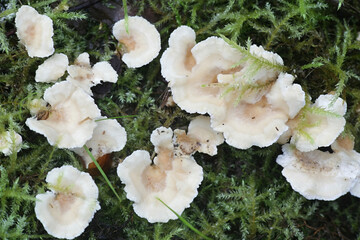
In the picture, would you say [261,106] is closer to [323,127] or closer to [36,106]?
[323,127]

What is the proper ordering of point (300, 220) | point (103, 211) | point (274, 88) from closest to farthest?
point (274, 88)
point (103, 211)
point (300, 220)

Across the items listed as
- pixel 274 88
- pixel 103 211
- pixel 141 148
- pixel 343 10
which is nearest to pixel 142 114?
pixel 141 148

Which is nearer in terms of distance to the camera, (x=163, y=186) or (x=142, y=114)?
(x=163, y=186)

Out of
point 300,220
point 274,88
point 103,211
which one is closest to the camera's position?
point 274,88

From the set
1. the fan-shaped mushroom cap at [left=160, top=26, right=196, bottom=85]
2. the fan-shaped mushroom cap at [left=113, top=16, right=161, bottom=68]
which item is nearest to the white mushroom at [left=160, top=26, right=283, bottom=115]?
the fan-shaped mushroom cap at [left=160, top=26, right=196, bottom=85]

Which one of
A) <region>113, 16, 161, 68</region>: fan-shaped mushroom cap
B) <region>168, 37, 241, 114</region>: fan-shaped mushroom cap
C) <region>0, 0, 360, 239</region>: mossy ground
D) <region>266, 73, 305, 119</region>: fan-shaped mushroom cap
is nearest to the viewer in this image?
<region>266, 73, 305, 119</region>: fan-shaped mushroom cap

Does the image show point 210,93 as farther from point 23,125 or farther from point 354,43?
point 23,125

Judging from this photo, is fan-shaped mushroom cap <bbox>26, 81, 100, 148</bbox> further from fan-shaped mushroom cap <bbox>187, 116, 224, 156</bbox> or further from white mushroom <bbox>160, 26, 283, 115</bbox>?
fan-shaped mushroom cap <bbox>187, 116, 224, 156</bbox>
